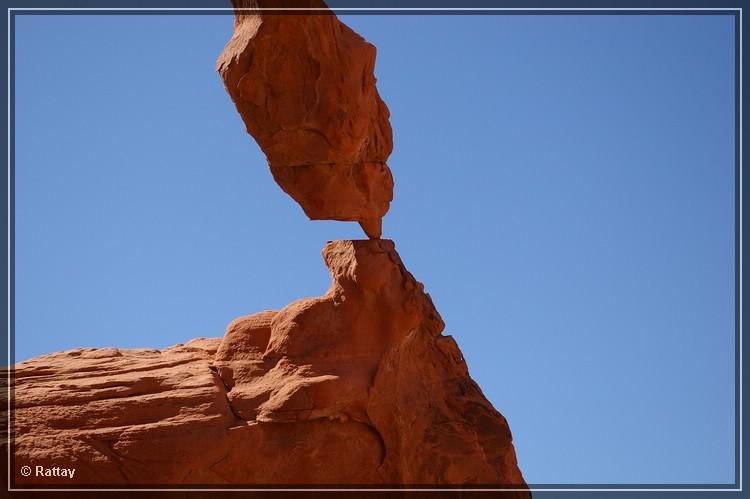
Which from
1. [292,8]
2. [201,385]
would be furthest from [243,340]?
[292,8]

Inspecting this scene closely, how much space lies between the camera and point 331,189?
1248 centimetres

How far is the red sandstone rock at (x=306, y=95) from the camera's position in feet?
37.3

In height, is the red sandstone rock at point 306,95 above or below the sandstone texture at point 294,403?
above

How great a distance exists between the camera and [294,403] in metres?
11.4

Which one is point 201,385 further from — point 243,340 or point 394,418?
point 394,418

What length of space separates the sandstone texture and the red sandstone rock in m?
0.93

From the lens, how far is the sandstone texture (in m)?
10.8

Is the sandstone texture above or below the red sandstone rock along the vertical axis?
below

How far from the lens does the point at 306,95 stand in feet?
38.2

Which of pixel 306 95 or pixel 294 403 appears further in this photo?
pixel 306 95

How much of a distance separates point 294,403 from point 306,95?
128 inches

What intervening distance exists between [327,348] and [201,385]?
1.42 meters

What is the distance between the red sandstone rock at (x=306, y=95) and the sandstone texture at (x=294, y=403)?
0.93 metres

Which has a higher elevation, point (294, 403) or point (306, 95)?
point (306, 95)
